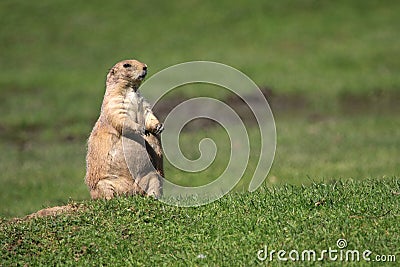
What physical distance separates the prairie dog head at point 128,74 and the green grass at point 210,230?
1.59m

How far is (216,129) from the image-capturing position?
69.7 ft

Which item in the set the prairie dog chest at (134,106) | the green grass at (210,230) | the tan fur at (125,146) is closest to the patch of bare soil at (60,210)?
the green grass at (210,230)

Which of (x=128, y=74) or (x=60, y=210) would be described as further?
(x=128, y=74)

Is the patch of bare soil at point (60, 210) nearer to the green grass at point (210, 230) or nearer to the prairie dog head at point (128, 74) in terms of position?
the green grass at point (210, 230)

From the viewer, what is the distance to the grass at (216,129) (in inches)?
324

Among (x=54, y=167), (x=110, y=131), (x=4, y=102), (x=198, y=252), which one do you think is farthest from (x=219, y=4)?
(x=198, y=252)

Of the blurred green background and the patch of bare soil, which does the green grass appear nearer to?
the patch of bare soil

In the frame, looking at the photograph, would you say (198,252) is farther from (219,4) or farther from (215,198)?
(219,4)

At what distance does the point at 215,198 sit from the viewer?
957 centimetres

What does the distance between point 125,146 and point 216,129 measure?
11.6 meters

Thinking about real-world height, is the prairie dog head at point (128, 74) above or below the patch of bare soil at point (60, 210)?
above

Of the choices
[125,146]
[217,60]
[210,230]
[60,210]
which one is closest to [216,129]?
[217,60]

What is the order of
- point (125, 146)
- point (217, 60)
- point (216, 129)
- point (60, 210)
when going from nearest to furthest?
point (60, 210) < point (125, 146) < point (216, 129) < point (217, 60)

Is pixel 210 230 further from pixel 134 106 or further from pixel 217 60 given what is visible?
pixel 217 60
